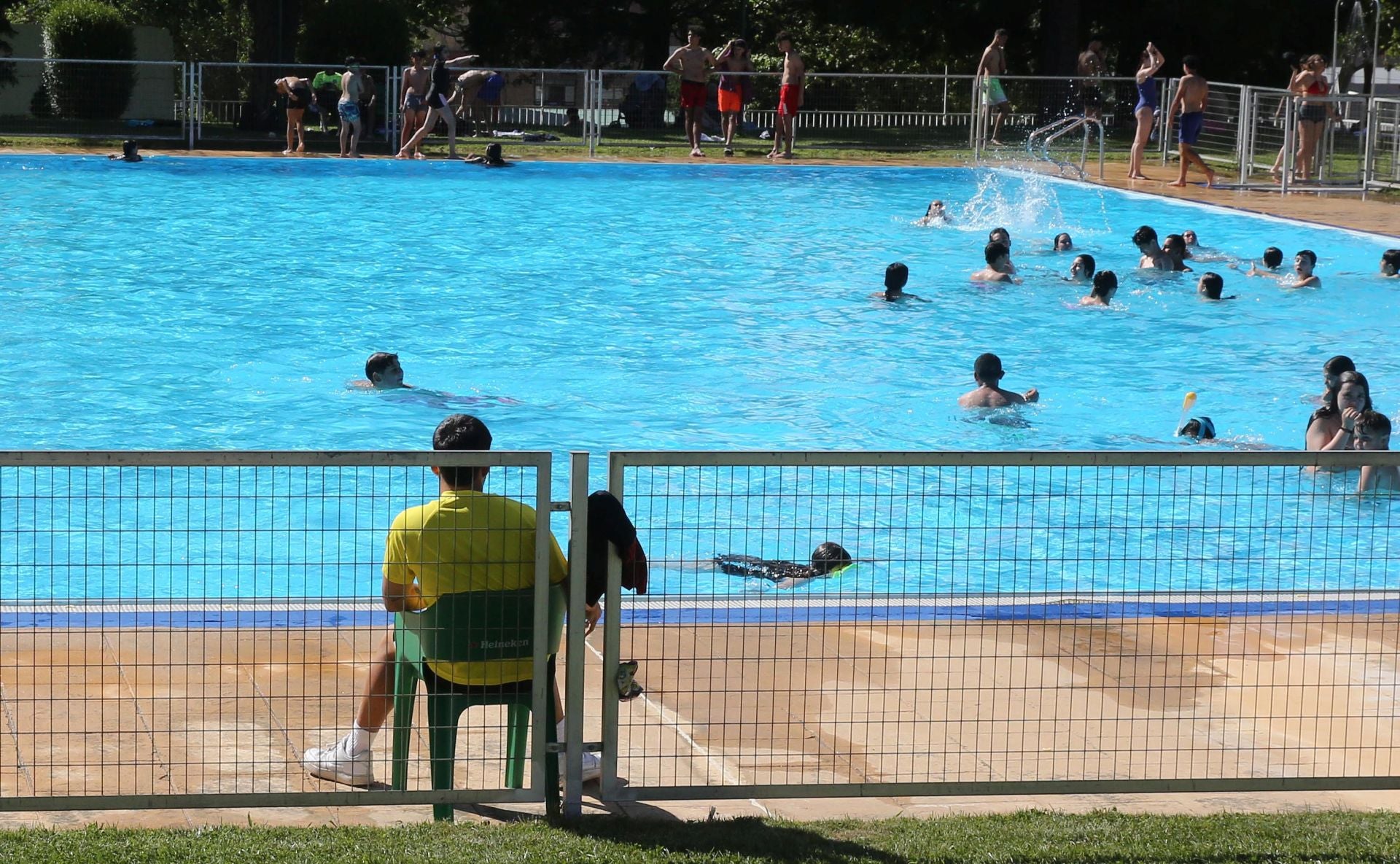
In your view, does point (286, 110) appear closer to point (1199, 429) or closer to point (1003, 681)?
point (1199, 429)

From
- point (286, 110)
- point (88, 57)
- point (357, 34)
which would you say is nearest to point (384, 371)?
point (286, 110)

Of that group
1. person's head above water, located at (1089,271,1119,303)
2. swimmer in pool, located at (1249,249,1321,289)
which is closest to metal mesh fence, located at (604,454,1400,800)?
person's head above water, located at (1089,271,1119,303)

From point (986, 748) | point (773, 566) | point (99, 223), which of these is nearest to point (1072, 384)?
point (773, 566)

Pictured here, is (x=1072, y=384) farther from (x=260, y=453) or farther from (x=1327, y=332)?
(x=260, y=453)

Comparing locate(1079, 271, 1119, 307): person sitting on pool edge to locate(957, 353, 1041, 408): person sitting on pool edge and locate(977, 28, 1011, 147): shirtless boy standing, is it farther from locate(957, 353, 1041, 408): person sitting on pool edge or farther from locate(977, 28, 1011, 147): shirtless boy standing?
locate(977, 28, 1011, 147): shirtless boy standing

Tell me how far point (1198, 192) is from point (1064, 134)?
6.31 metres

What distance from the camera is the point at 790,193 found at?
25.8 metres

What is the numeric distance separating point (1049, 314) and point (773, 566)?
11931mm

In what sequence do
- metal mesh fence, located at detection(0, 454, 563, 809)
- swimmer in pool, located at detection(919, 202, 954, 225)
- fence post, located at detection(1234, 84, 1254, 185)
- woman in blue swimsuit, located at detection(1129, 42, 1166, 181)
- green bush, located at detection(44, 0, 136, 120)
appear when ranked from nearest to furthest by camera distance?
metal mesh fence, located at detection(0, 454, 563, 809)
swimmer in pool, located at detection(919, 202, 954, 225)
fence post, located at detection(1234, 84, 1254, 185)
woman in blue swimsuit, located at detection(1129, 42, 1166, 181)
green bush, located at detection(44, 0, 136, 120)

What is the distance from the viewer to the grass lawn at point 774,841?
4496 millimetres

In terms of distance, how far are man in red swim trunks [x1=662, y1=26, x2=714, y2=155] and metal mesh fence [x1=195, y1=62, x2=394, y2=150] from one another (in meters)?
5.11

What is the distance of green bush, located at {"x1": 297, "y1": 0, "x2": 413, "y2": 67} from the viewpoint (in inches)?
1320

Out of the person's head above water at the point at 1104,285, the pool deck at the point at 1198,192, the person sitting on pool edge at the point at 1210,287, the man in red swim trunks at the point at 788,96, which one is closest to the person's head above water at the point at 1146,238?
the person sitting on pool edge at the point at 1210,287

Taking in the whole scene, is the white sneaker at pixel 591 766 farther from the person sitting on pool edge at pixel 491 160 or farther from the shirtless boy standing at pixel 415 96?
the shirtless boy standing at pixel 415 96
